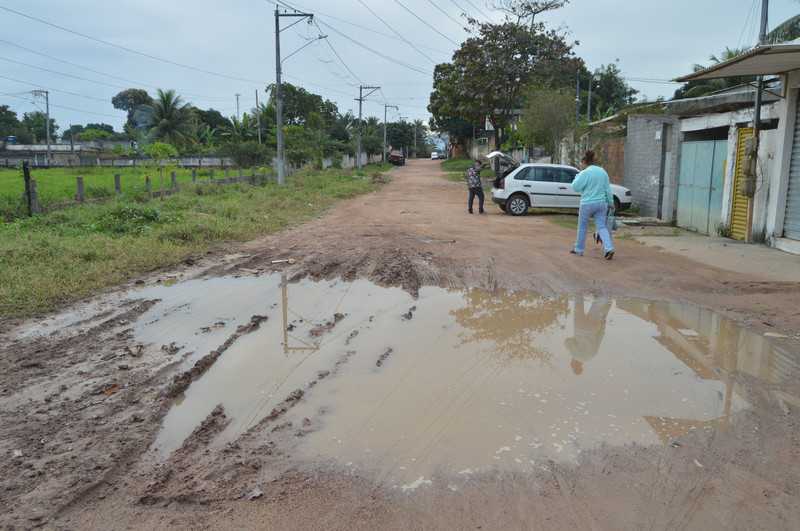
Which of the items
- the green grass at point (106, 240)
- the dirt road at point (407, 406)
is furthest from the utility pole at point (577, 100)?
the dirt road at point (407, 406)

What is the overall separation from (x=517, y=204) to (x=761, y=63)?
8.80m

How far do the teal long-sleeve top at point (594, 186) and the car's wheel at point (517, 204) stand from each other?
7675 millimetres

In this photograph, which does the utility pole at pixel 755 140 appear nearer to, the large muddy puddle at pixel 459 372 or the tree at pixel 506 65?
the large muddy puddle at pixel 459 372

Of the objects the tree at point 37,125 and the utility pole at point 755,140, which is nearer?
the utility pole at point 755,140

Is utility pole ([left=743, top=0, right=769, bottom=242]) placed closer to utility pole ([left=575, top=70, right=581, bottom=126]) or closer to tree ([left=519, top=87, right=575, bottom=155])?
utility pole ([left=575, top=70, right=581, bottom=126])

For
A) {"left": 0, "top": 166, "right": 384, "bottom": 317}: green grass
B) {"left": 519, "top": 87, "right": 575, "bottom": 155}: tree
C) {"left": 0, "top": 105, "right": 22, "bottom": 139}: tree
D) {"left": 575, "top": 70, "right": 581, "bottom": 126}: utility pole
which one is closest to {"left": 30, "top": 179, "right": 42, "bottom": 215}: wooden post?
{"left": 0, "top": 166, "right": 384, "bottom": 317}: green grass

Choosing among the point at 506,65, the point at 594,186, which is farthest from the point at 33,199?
the point at 506,65

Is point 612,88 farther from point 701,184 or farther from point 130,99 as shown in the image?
point 130,99

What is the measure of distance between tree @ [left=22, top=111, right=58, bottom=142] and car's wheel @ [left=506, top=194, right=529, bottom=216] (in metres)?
89.4

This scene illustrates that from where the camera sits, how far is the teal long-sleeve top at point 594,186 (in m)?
10.1

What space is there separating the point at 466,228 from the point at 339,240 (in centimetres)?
348

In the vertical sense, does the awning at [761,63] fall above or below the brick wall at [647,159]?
above

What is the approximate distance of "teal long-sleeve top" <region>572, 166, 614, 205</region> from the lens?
1006 cm

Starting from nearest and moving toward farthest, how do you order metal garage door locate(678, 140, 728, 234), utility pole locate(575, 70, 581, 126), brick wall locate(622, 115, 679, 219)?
metal garage door locate(678, 140, 728, 234)
brick wall locate(622, 115, 679, 219)
utility pole locate(575, 70, 581, 126)
